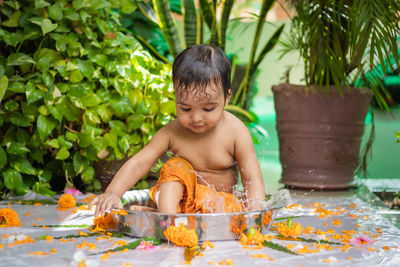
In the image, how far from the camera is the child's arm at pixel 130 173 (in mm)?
1331

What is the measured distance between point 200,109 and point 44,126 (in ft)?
2.65

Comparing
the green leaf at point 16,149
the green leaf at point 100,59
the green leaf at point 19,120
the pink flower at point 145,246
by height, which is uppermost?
the green leaf at point 100,59

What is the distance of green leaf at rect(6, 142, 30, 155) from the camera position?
1.88 meters

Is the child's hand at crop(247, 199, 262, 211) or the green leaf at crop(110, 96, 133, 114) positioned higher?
the green leaf at crop(110, 96, 133, 114)

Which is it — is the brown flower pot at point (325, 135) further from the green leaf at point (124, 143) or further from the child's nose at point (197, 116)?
the child's nose at point (197, 116)

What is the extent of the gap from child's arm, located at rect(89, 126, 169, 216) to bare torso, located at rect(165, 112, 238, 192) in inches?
1.5

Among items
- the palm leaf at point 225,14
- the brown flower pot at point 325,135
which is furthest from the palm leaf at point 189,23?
the brown flower pot at point 325,135

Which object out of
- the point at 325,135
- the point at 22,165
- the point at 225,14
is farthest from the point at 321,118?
the point at 22,165

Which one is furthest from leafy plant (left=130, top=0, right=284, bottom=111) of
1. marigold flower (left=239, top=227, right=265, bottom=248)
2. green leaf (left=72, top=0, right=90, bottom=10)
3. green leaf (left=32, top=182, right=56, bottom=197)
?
marigold flower (left=239, top=227, right=265, bottom=248)

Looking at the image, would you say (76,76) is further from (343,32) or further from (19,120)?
(343,32)

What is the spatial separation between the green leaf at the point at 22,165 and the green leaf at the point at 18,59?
14.9 inches

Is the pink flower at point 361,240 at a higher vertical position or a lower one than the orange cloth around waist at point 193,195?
lower

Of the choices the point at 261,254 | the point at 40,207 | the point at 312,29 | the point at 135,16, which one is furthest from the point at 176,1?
the point at 261,254

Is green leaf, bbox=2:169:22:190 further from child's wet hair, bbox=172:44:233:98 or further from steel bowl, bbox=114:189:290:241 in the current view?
child's wet hair, bbox=172:44:233:98
